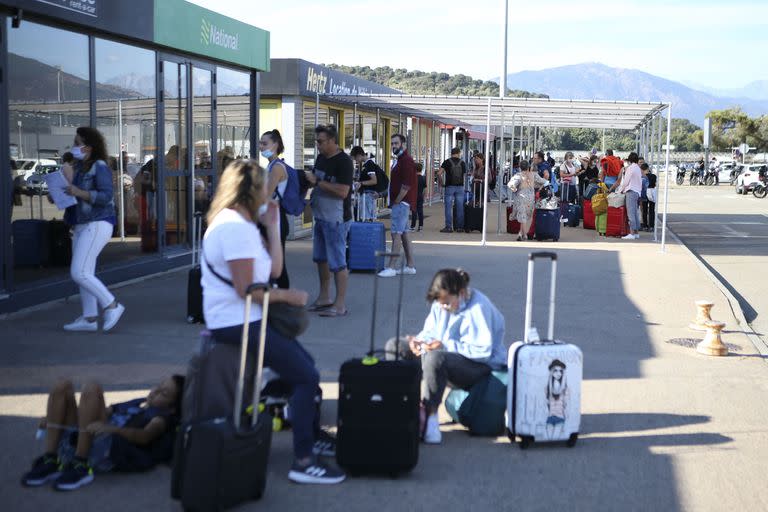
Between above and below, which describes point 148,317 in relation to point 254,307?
below

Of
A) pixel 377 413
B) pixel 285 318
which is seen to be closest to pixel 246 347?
pixel 285 318

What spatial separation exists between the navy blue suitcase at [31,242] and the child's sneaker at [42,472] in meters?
5.51

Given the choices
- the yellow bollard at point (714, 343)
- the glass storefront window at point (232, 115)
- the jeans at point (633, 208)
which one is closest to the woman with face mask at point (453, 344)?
the yellow bollard at point (714, 343)

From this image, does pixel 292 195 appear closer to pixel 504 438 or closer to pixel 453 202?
pixel 504 438

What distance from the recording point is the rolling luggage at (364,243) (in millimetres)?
13867

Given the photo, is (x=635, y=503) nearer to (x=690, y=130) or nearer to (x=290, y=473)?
(x=290, y=473)

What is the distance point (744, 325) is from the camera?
10727mm

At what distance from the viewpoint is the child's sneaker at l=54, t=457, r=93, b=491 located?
4.99 m

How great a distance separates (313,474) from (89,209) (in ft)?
15.1

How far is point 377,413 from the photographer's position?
523cm

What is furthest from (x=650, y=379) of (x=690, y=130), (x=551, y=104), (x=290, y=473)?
(x=690, y=130)

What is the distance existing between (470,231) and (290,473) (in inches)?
666

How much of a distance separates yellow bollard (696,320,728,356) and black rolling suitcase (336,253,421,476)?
4615 millimetres

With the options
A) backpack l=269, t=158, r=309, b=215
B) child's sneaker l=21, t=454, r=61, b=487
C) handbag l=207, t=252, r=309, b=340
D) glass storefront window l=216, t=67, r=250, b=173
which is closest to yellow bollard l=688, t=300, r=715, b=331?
backpack l=269, t=158, r=309, b=215
